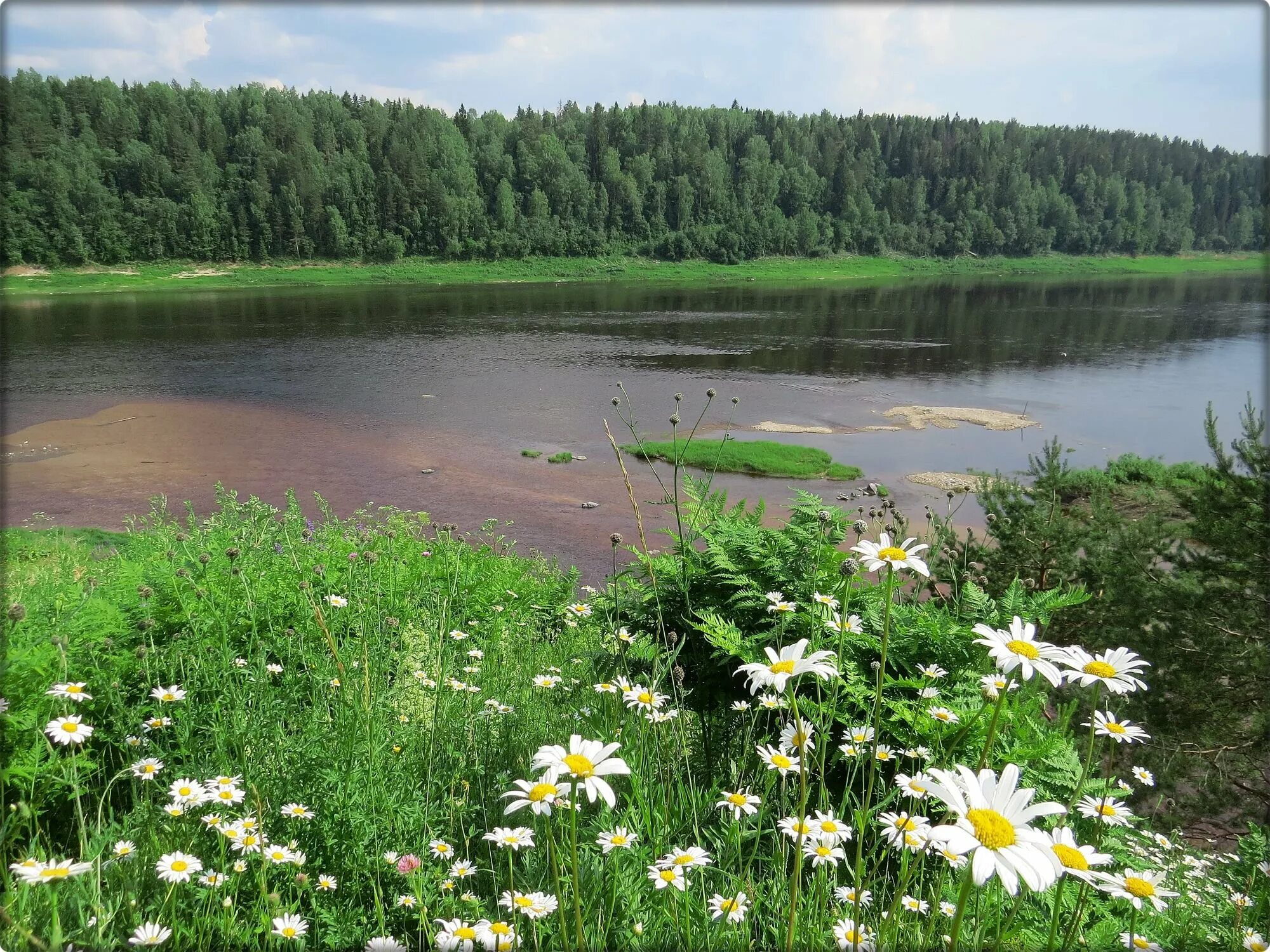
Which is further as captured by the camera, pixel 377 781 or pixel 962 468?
pixel 962 468

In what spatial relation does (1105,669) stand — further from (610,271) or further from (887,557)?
(610,271)

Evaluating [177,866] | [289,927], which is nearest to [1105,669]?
[289,927]

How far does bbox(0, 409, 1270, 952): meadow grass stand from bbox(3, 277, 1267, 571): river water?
8875 mm

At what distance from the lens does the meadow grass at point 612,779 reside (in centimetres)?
190

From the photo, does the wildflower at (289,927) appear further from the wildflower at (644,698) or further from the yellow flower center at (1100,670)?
the yellow flower center at (1100,670)

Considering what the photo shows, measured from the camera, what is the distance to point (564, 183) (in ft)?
330

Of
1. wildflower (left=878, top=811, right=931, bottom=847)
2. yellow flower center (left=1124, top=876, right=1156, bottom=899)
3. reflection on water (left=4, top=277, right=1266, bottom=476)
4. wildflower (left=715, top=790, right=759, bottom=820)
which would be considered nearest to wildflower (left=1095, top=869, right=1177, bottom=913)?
yellow flower center (left=1124, top=876, right=1156, bottom=899)

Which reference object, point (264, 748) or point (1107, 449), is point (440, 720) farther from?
point (1107, 449)

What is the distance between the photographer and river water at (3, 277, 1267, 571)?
16953 millimetres

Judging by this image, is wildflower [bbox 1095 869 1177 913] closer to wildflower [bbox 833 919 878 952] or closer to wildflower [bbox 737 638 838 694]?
wildflower [bbox 833 919 878 952]

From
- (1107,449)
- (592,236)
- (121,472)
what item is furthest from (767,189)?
(121,472)

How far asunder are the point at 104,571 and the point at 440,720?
361cm

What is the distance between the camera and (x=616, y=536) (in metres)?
3.04

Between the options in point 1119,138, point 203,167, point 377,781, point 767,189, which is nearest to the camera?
point 377,781
